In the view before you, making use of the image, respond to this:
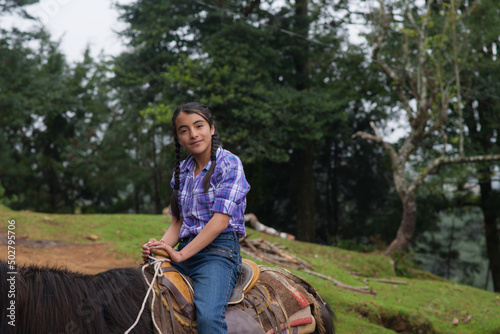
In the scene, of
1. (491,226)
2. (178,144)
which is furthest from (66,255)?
(491,226)

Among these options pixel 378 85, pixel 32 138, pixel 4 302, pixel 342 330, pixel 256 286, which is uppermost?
pixel 378 85

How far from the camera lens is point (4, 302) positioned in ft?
6.34

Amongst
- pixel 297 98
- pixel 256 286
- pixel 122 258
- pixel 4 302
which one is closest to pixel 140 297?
pixel 4 302

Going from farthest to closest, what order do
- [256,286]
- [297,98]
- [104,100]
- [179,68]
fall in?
[104,100] → [297,98] → [179,68] → [256,286]

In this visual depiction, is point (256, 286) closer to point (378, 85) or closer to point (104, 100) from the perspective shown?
point (378, 85)

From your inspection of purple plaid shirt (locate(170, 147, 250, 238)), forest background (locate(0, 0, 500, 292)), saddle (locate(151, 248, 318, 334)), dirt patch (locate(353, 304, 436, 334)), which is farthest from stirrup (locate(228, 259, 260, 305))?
forest background (locate(0, 0, 500, 292))

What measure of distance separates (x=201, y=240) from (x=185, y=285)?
0.26m

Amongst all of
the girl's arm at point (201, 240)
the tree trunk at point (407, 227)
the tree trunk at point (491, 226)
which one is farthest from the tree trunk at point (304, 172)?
the girl's arm at point (201, 240)

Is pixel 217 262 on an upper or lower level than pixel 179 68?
lower

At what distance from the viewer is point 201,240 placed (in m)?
2.49

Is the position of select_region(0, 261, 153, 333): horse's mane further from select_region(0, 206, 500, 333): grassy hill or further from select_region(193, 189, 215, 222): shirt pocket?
select_region(0, 206, 500, 333): grassy hill

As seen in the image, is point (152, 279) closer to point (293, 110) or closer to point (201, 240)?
point (201, 240)

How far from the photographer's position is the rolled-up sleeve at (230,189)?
8.29 ft

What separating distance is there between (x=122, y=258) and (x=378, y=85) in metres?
11.7
